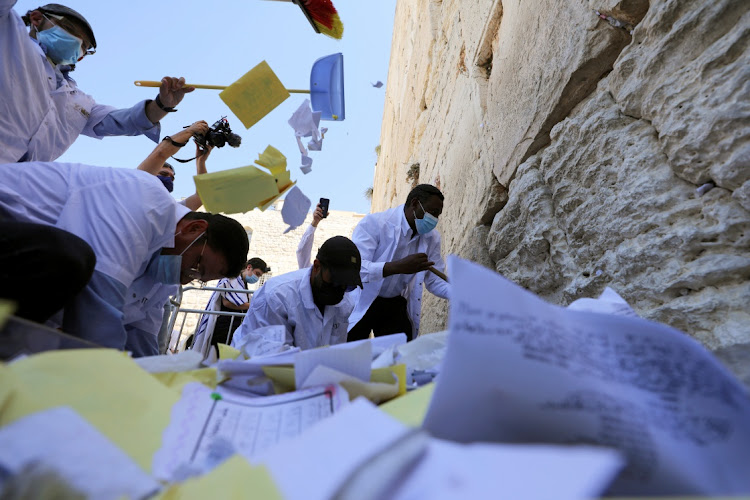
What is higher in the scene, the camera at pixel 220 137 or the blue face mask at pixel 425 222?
the camera at pixel 220 137

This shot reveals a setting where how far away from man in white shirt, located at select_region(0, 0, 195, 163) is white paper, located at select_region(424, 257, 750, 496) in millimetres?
2074

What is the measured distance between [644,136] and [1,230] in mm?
1651

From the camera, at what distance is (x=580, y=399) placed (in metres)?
0.49

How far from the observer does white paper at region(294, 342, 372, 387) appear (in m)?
0.81

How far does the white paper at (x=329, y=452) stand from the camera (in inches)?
16.3

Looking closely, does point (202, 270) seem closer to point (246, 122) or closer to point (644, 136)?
point (246, 122)

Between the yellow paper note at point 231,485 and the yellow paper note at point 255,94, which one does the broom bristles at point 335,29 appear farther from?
the yellow paper note at point 231,485

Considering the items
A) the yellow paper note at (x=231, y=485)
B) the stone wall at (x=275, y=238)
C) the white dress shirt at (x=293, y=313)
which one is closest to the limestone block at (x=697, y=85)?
the yellow paper note at (x=231, y=485)

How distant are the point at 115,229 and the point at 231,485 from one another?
1195mm

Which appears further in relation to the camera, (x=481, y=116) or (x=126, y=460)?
(x=481, y=116)

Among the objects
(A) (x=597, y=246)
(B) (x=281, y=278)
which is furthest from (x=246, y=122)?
(A) (x=597, y=246)

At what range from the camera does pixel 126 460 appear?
0.51m

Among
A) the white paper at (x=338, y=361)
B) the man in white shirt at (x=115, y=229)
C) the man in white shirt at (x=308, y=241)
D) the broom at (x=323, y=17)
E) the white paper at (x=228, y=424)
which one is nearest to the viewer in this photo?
the white paper at (x=228, y=424)

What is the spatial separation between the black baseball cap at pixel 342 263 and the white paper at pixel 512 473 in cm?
183
